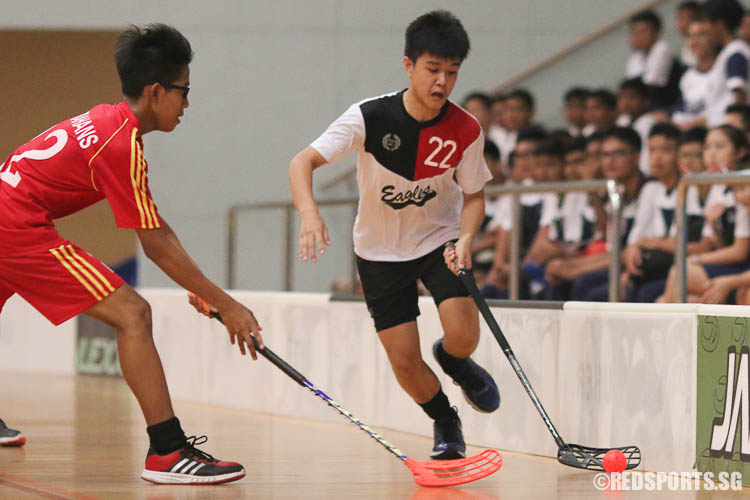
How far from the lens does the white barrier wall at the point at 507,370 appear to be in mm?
4965

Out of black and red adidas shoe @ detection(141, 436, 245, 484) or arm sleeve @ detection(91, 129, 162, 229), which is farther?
black and red adidas shoe @ detection(141, 436, 245, 484)

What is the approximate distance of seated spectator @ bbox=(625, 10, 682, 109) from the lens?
28.8 feet

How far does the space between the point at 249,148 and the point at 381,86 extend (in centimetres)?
125

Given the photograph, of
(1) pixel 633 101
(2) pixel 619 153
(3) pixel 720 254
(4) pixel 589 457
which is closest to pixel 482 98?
(1) pixel 633 101

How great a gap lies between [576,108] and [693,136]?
209 cm

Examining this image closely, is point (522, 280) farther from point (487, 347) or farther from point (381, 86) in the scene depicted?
point (381, 86)

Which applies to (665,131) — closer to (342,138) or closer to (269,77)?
(342,138)

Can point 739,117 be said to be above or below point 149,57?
above

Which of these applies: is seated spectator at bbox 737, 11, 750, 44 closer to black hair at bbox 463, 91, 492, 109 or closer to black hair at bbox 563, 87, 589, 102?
black hair at bbox 563, 87, 589, 102

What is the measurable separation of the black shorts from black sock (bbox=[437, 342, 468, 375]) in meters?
0.19

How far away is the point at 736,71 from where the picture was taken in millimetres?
7980

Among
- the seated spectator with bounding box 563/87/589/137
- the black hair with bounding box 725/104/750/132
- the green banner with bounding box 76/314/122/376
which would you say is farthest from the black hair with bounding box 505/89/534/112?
the green banner with bounding box 76/314/122/376

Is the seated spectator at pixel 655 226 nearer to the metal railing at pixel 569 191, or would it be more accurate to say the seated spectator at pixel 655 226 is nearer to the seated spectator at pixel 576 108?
the metal railing at pixel 569 191

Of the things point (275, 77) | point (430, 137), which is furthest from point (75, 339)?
point (430, 137)
